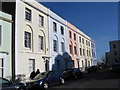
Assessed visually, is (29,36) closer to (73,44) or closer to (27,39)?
(27,39)

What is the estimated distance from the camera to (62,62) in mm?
34500

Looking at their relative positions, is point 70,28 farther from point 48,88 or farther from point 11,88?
point 11,88

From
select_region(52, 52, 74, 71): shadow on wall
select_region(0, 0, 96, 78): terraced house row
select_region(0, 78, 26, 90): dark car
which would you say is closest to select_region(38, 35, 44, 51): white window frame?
select_region(0, 0, 96, 78): terraced house row

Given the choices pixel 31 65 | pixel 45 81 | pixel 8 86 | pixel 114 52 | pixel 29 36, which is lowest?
pixel 45 81

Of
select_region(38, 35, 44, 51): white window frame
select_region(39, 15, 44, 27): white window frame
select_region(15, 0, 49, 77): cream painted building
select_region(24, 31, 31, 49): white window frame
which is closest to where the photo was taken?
select_region(15, 0, 49, 77): cream painted building

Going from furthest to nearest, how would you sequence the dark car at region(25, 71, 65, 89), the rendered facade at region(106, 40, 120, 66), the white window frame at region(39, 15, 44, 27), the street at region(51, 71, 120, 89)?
the rendered facade at region(106, 40, 120, 66), the white window frame at region(39, 15, 44, 27), the street at region(51, 71, 120, 89), the dark car at region(25, 71, 65, 89)

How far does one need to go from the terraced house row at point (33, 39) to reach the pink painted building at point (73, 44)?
79.9 inches

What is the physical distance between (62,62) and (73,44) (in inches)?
303

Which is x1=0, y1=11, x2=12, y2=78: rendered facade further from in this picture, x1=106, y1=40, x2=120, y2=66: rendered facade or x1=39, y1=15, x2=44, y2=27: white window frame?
x1=106, y1=40, x2=120, y2=66: rendered facade

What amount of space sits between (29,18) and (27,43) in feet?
10.3

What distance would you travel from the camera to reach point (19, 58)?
21.2 meters

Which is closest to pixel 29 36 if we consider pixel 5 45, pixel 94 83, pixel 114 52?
pixel 5 45

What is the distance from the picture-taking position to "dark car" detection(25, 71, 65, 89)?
15.2 meters

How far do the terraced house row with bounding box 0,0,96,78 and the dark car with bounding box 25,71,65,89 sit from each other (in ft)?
14.9
